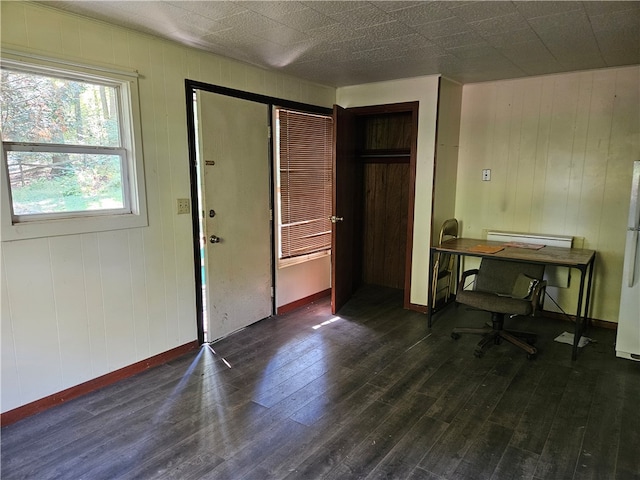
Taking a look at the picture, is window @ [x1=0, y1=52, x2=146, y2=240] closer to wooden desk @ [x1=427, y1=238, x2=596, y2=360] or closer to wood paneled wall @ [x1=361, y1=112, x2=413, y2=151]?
wooden desk @ [x1=427, y1=238, x2=596, y2=360]

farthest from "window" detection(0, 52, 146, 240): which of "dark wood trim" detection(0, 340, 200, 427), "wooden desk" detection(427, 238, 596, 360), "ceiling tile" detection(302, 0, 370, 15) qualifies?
"wooden desk" detection(427, 238, 596, 360)

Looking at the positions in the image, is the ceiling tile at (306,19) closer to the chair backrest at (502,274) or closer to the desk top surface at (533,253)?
the desk top surface at (533,253)

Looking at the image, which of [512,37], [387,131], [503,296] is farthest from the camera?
[387,131]

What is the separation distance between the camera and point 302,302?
4305 mm

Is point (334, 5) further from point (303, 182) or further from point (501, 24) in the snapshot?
point (303, 182)

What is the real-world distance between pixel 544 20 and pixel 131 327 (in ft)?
10.4

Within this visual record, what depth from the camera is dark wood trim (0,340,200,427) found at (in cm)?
230

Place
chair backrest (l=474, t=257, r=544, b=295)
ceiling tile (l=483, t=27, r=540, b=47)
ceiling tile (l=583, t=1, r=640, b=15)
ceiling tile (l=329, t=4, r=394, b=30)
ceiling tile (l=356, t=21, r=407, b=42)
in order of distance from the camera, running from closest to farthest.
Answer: ceiling tile (l=583, t=1, r=640, b=15)
ceiling tile (l=329, t=4, r=394, b=30)
ceiling tile (l=356, t=21, r=407, b=42)
ceiling tile (l=483, t=27, r=540, b=47)
chair backrest (l=474, t=257, r=544, b=295)

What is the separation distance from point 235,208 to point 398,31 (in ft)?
5.90

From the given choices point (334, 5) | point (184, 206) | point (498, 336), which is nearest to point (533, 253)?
point (498, 336)

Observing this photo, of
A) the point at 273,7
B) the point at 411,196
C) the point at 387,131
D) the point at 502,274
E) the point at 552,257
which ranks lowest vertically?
the point at 502,274

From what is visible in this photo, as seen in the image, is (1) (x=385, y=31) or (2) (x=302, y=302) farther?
(2) (x=302, y=302)

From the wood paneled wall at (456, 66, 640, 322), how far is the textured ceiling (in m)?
0.28

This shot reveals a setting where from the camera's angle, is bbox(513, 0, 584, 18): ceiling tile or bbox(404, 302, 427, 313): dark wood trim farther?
bbox(404, 302, 427, 313): dark wood trim
